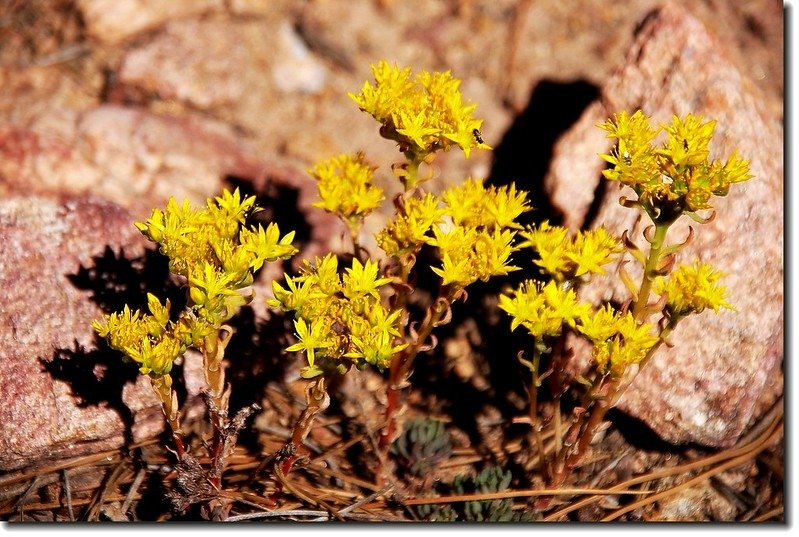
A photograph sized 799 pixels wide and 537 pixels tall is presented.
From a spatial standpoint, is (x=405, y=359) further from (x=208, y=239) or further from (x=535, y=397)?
(x=208, y=239)

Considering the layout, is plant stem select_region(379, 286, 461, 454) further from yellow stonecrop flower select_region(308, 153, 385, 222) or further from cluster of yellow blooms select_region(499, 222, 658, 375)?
yellow stonecrop flower select_region(308, 153, 385, 222)

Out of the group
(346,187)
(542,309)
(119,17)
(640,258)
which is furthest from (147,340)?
(119,17)

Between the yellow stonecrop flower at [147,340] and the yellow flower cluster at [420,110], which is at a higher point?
the yellow flower cluster at [420,110]

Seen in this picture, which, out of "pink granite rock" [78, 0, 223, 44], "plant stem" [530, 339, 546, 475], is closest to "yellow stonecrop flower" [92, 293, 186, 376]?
"plant stem" [530, 339, 546, 475]

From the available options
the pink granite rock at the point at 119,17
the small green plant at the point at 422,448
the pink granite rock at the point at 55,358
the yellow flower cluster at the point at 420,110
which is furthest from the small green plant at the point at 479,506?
the pink granite rock at the point at 119,17

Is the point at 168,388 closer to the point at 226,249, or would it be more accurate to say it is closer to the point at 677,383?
the point at 226,249

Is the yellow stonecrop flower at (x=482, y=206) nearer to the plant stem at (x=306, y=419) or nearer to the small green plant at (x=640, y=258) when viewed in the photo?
the small green plant at (x=640, y=258)

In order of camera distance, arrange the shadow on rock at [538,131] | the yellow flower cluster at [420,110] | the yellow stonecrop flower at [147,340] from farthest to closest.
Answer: the shadow on rock at [538,131], the yellow flower cluster at [420,110], the yellow stonecrop flower at [147,340]
